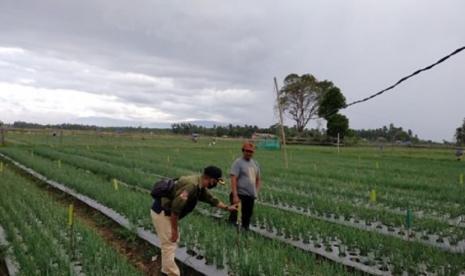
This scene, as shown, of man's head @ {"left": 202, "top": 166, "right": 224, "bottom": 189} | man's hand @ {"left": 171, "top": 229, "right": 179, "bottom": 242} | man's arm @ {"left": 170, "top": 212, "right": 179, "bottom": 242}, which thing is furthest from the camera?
man's hand @ {"left": 171, "top": 229, "right": 179, "bottom": 242}

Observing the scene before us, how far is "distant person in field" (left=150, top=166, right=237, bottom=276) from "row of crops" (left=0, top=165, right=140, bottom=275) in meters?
0.43

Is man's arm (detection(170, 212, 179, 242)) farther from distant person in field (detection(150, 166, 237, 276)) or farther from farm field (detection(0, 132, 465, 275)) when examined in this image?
farm field (detection(0, 132, 465, 275))

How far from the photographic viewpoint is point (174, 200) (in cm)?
484

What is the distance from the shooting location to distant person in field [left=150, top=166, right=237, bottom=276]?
4816 millimetres

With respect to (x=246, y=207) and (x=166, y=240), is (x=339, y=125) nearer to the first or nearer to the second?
(x=246, y=207)

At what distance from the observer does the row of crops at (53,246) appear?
527cm

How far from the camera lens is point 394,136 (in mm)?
71375

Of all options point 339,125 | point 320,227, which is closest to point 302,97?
point 339,125

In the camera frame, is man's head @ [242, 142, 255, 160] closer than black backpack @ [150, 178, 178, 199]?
No

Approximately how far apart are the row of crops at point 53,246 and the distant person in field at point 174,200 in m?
0.43

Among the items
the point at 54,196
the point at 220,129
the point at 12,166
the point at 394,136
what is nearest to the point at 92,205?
the point at 54,196

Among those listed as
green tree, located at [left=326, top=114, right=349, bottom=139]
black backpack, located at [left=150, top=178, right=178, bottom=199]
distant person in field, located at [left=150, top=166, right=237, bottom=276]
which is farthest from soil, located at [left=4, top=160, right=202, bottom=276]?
green tree, located at [left=326, top=114, right=349, bottom=139]

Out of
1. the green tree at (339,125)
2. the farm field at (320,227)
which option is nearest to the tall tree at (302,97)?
the green tree at (339,125)

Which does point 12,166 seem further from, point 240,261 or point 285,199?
point 240,261
